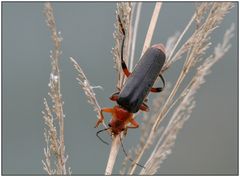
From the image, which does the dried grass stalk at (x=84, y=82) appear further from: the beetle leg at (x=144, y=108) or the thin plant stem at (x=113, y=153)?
the beetle leg at (x=144, y=108)

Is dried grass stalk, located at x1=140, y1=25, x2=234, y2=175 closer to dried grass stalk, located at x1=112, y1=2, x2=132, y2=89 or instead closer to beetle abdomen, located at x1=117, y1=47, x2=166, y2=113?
beetle abdomen, located at x1=117, y1=47, x2=166, y2=113

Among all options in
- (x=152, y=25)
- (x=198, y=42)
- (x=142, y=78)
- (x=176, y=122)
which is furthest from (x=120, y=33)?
(x=176, y=122)

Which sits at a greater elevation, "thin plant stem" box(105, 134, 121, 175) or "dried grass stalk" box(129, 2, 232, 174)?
"dried grass stalk" box(129, 2, 232, 174)

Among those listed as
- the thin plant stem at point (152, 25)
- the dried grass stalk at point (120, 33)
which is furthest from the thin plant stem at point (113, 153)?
the thin plant stem at point (152, 25)

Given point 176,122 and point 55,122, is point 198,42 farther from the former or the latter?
point 55,122

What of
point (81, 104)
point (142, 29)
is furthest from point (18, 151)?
point (142, 29)

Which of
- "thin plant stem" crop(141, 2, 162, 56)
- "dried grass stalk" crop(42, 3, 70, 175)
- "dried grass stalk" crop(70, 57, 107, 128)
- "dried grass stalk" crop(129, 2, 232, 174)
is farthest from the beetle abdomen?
"dried grass stalk" crop(42, 3, 70, 175)

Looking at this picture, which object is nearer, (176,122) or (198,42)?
(198,42)

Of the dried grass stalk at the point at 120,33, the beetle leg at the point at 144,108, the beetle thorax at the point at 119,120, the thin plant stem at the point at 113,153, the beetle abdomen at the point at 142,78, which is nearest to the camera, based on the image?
the thin plant stem at the point at 113,153

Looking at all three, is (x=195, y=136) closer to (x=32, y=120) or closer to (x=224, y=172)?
(x=224, y=172)
